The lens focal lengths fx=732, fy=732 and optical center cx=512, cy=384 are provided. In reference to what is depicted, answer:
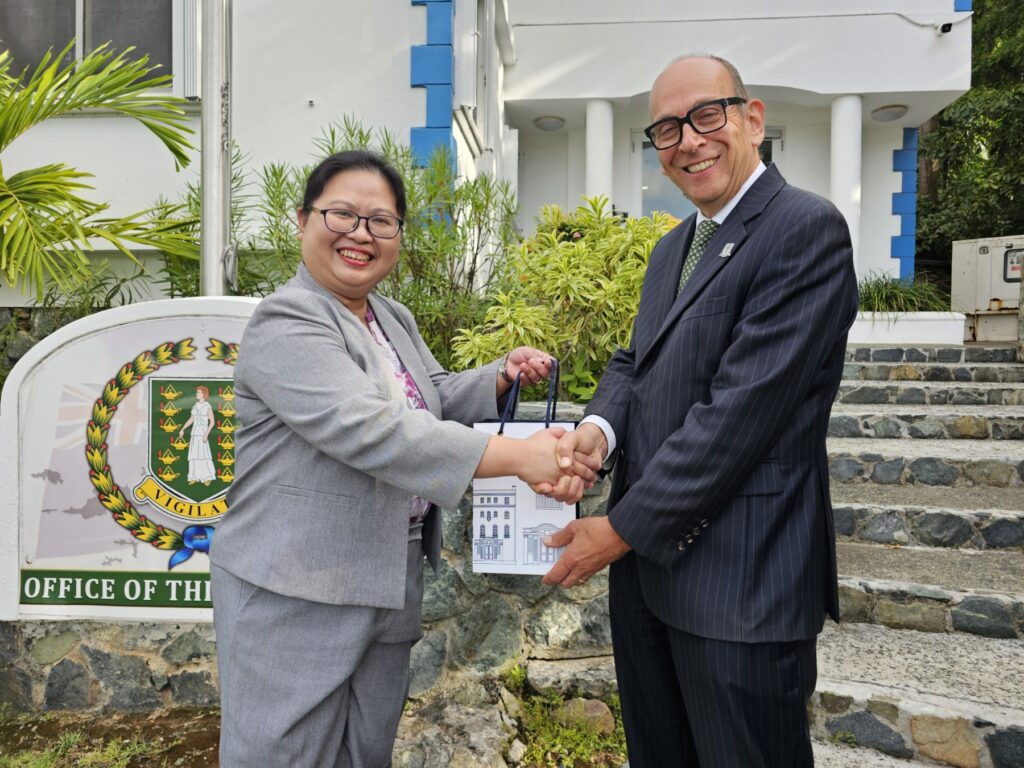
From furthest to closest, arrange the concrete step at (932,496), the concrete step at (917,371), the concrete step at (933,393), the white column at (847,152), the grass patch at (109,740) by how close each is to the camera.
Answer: the white column at (847,152) → the concrete step at (917,371) → the concrete step at (933,393) → the concrete step at (932,496) → the grass patch at (109,740)

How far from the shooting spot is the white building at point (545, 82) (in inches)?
197

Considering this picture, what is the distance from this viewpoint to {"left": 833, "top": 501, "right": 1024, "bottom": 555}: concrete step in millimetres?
3289

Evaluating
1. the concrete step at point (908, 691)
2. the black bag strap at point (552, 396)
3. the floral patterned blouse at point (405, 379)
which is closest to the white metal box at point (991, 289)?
the concrete step at point (908, 691)

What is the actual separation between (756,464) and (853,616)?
1969 millimetres

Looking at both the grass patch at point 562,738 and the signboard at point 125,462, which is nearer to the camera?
the grass patch at point 562,738

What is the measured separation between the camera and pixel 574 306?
11.2 ft

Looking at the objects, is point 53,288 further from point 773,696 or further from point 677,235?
point 773,696

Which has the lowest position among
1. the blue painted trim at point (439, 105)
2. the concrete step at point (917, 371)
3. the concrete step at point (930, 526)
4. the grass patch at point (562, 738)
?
the grass patch at point (562, 738)

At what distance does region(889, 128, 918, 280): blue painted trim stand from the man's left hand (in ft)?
28.7

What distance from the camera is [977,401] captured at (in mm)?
5320

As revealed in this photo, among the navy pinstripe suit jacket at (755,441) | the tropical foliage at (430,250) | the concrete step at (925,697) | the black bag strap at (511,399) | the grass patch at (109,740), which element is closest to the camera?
the navy pinstripe suit jacket at (755,441)

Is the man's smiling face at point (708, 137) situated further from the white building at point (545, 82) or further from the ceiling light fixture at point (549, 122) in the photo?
the ceiling light fixture at point (549, 122)

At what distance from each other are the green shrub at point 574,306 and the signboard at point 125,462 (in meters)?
1.14

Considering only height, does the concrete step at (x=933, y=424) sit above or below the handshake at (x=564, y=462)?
below
